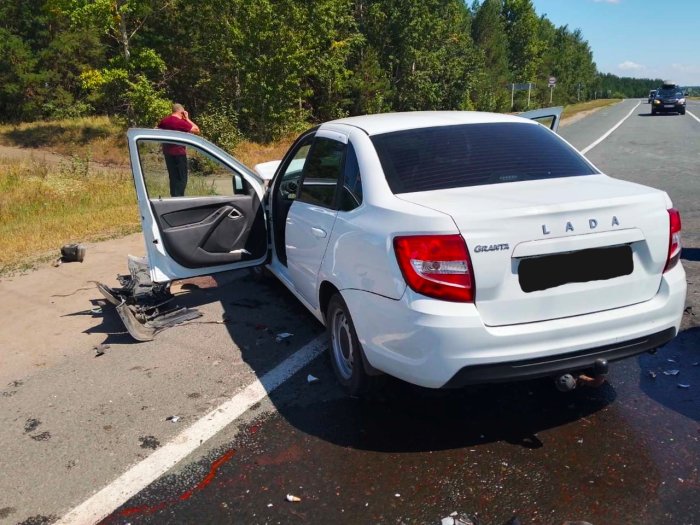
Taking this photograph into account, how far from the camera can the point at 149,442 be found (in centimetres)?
338

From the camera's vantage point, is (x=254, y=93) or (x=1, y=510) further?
(x=254, y=93)

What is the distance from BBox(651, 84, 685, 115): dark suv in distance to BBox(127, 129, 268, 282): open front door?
41.2 m

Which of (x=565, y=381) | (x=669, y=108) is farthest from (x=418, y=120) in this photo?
(x=669, y=108)

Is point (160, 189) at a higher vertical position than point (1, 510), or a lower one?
higher

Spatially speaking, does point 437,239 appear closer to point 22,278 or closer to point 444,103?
point 22,278

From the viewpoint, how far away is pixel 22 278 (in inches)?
276

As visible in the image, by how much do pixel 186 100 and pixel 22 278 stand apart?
22003 millimetres

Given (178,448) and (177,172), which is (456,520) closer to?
(178,448)

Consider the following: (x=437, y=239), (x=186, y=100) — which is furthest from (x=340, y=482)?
(x=186, y=100)

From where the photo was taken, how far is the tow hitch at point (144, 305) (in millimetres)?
4902

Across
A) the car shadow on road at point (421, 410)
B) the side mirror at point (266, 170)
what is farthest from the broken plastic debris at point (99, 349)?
the side mirror at point (266, 170)

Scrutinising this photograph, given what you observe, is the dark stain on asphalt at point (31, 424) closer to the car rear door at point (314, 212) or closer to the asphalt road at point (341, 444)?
the asphalt road at point (341, 444)

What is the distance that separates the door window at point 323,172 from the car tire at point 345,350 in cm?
69

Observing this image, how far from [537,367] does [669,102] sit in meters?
42.8
